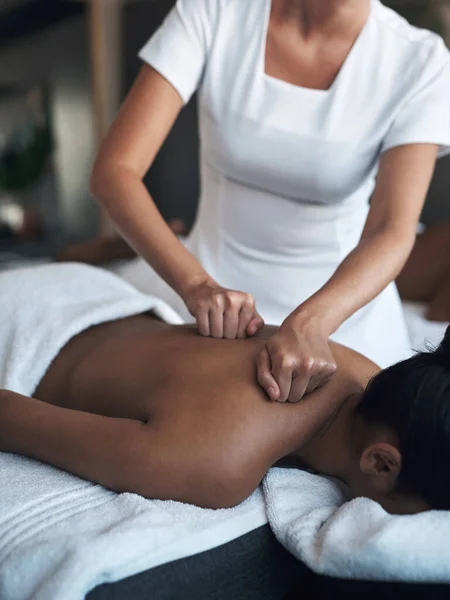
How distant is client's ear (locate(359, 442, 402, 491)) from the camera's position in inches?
38.4

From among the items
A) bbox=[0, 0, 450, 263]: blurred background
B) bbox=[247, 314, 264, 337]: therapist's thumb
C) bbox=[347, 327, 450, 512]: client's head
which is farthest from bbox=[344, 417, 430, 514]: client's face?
bbox=[0, 0, 450, 263]: blurred background

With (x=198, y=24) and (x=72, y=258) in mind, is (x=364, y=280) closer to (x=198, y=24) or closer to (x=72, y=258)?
(x=198, y=24)

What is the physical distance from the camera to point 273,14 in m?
1.54

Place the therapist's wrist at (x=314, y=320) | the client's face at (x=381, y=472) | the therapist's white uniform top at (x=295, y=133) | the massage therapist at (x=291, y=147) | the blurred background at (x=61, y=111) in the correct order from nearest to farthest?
the client's face at (x=381, y=472) < the therapist's wrist at (x=314, y=320) < the massage therapist at (x=291, y=147) < the therapist's white uniform top at (x=295, y=133) < the blurred background at (x=61, y=111)

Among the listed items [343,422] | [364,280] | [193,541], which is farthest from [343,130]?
[193,541]

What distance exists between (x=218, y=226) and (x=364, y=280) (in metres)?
0.56

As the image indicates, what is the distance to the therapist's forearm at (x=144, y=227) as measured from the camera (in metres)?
1.29

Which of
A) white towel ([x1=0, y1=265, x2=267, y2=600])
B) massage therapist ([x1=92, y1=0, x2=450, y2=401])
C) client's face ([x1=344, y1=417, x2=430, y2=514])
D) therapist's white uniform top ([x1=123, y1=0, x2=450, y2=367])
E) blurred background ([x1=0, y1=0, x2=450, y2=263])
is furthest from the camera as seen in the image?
blurred background ([x1=0, y1=0, x2=450, y2=263])

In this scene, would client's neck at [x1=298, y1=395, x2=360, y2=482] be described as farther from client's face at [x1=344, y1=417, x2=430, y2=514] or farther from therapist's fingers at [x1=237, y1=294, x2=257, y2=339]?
therapist's fingers at [x1=237, y1=294, x2=257, y2=339]

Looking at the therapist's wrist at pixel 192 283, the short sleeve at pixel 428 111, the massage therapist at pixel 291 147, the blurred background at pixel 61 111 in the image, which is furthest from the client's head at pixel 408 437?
the blurred background at pixel 61 111

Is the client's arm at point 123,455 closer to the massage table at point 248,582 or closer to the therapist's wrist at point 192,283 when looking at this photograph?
the massage table at point 248,582

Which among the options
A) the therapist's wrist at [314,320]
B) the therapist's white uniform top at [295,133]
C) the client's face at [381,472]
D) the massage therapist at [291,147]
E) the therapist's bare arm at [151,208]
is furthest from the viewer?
the therapist's white uniform top at [295,133]

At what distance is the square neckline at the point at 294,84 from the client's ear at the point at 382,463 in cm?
82

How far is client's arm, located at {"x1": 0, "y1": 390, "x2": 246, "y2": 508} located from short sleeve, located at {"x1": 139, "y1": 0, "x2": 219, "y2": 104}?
30.0 inches
